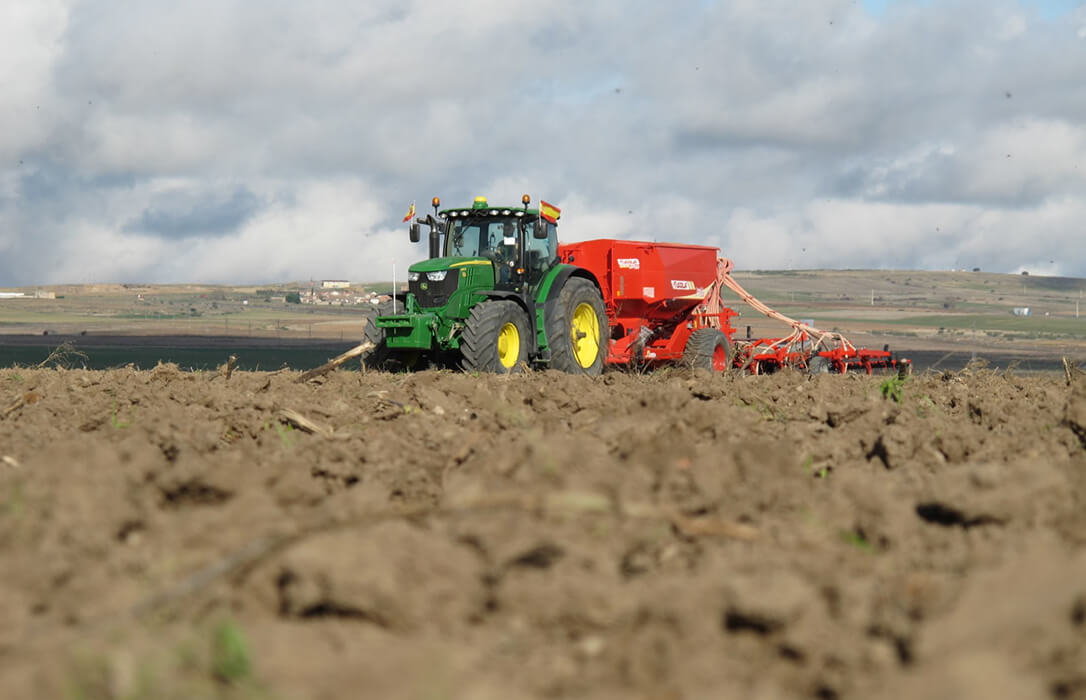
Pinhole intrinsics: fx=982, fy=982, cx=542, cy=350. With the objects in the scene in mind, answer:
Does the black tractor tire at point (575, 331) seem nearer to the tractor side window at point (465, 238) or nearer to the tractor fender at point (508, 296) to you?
the tractor fender at point (508, 296)

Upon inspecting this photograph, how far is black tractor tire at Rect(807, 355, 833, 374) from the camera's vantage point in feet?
59.3

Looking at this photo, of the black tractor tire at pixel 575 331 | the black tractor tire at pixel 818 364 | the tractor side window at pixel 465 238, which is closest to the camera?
the black tractor tire at pixel 575 331

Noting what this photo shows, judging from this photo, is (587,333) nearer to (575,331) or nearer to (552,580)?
(575,331)

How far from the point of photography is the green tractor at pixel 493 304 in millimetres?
11812

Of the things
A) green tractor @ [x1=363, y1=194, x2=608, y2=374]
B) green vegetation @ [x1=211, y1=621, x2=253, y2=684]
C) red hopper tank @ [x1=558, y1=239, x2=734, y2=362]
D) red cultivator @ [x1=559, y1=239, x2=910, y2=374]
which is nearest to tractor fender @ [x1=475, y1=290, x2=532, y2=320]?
green tractor @ [x1=363, y1=194, x2=608, y2=374]

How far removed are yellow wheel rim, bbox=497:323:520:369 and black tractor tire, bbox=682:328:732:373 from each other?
4.25 metres

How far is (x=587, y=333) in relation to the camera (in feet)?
46.5

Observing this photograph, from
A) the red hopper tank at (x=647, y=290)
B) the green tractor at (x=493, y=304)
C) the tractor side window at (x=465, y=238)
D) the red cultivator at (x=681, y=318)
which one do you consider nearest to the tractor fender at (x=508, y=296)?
the green tractor at (x=493, y=304)

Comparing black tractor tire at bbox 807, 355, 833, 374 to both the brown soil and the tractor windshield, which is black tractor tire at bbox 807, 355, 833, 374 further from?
the brown soil

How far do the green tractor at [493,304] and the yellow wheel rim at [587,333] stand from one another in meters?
0.01

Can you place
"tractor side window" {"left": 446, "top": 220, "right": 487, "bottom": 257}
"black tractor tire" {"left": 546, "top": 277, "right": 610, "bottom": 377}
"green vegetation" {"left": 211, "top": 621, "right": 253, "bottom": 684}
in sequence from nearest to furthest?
"green vegetation" {"left": 211, "top": 621, "right": 253, "bottom": 684}
"black tractor tire" {"left": 546, "top": 277, "right": 610, "bottom": 377}
"tractor side window" {"left": 446, "top": 220, "right": 487, "bottom": 257}

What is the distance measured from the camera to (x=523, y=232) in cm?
1321

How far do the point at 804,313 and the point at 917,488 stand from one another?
3957 inches

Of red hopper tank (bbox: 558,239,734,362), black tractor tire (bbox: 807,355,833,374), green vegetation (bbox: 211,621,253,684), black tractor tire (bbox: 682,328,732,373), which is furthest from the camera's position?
black tractor tire (bbox: 807,355,833,374)
